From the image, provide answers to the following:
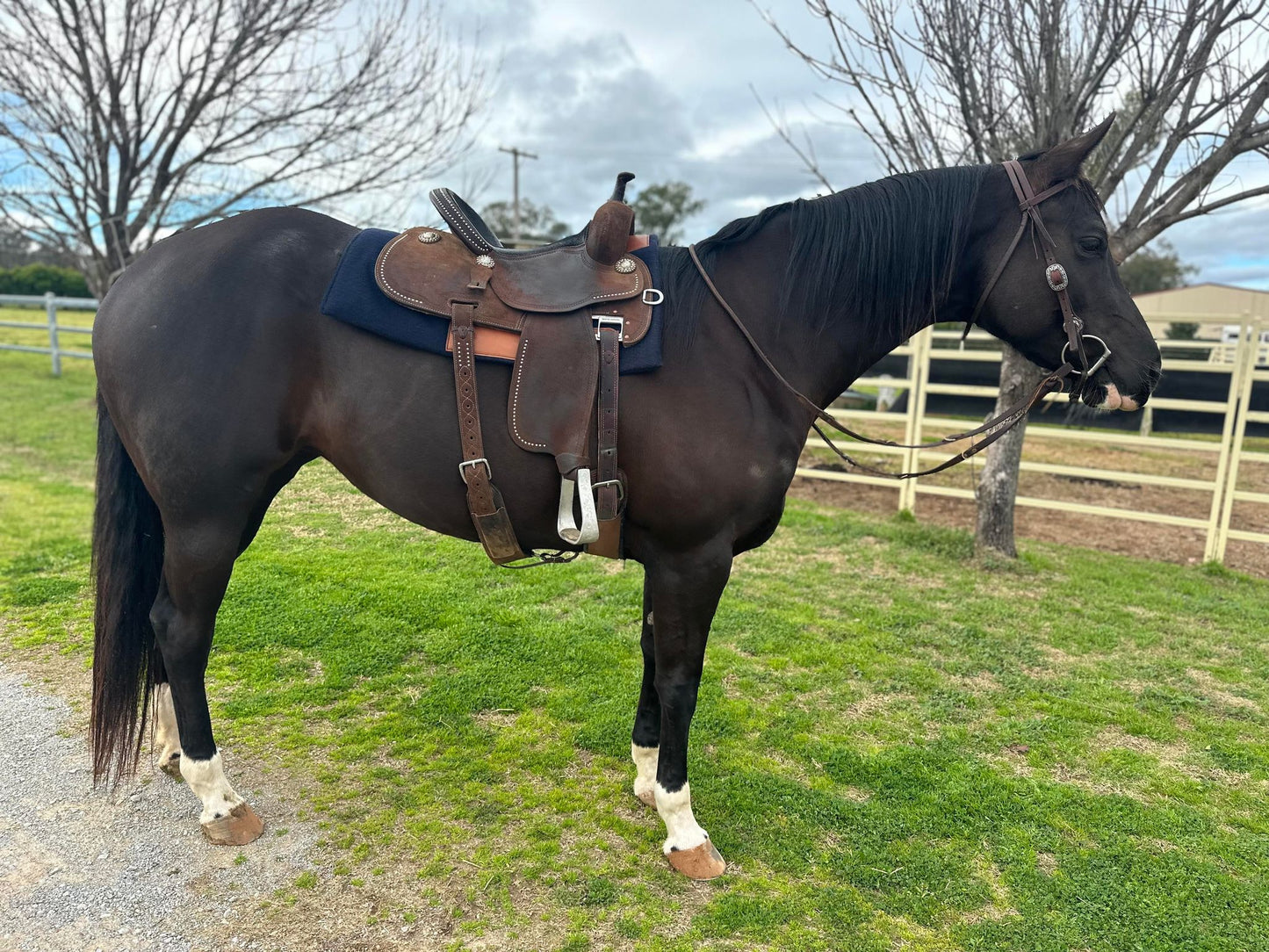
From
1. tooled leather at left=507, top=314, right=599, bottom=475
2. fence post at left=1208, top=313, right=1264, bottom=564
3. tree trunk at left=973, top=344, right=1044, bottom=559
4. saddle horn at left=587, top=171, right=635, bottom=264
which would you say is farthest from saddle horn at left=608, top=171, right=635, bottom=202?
fence post at left=1208, top=313, right=1264, bottom=564

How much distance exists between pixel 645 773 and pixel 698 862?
1.42ft

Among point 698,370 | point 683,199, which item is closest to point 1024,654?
point 698,370

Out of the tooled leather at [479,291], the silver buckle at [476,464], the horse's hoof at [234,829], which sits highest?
the tooled leather at [479,291]

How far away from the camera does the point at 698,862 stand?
222 cm

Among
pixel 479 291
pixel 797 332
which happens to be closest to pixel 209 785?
pixel 479 291

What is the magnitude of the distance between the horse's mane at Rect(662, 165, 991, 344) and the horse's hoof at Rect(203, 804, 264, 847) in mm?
2113

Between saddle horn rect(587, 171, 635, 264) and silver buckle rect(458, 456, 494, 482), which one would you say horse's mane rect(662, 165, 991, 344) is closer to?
saddle horn rect(587, 171, 635, 264)

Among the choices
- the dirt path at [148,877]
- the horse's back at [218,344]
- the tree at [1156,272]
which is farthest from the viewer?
the tree at [1156,272]

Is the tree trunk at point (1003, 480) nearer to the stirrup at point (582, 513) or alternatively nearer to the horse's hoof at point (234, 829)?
the stirrup at point (582, 513)

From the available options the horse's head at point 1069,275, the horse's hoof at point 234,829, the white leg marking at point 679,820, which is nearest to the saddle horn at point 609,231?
the horse's head at point 1069,275

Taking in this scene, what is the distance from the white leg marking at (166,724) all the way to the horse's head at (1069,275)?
10.7ft

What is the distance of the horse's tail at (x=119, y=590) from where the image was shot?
2.39 m

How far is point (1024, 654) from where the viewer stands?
393 cm

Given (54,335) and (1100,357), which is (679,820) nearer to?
(1100,357)
